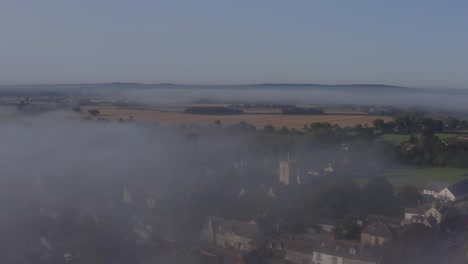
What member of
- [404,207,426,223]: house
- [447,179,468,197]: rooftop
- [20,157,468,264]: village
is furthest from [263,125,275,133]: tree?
[404,207,426,223]: house

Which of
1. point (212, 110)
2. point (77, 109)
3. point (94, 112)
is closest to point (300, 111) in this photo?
point (212, 110)

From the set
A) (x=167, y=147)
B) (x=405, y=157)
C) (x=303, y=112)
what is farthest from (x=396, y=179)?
(x=303, y=112)

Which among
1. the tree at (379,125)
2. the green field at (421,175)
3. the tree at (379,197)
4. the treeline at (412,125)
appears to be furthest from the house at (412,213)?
the tree at (379,125)

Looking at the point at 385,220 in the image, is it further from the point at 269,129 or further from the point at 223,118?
the point at 223,118

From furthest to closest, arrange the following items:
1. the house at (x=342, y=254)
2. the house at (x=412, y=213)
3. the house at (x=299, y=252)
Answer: the house at (x=412, y=213) < the house at (x=299, y=252) < the house at (x=342, y=254)

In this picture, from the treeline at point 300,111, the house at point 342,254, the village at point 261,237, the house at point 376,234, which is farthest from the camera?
the treeline at point 300,111

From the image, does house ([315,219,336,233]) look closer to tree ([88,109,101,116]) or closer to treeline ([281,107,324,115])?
tree ([88,109,101,116])

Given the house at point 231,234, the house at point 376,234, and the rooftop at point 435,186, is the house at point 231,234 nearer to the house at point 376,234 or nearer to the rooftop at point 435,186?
the house at point 376,234
